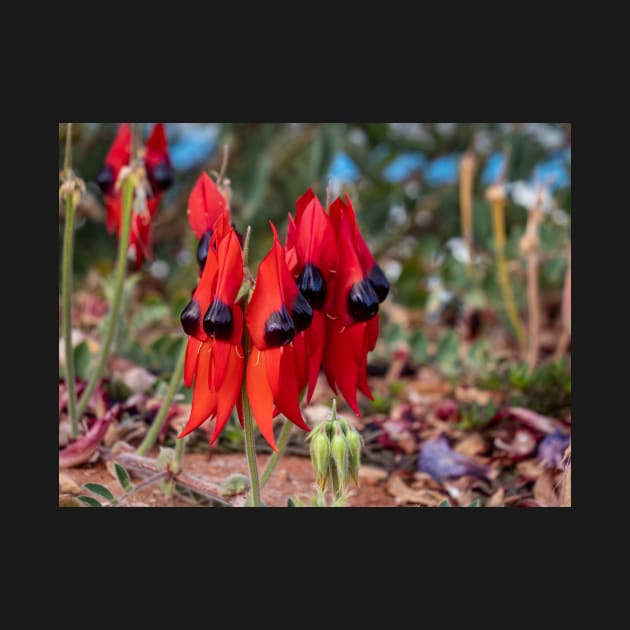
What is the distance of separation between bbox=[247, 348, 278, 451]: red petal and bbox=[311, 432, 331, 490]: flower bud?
0.29ft

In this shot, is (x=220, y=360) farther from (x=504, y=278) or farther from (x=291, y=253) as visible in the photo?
(x=504, y=278)

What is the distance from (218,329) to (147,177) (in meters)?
0.81

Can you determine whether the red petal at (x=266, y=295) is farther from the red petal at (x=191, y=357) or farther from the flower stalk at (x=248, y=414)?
the red petal at (x=191, y=357)

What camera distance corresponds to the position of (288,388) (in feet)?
6.66

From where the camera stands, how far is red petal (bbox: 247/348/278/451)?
199 cm

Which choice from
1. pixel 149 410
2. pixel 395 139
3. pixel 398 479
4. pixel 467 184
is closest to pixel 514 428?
pixel 398 479

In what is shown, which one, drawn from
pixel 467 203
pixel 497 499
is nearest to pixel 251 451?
pixel 497 499

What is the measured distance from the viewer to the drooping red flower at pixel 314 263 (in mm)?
2045

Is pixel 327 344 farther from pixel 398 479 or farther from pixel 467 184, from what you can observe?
pixel 467 184

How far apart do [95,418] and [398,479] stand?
74 cm

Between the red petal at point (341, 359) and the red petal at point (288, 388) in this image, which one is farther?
the red petal at point (341, 359)

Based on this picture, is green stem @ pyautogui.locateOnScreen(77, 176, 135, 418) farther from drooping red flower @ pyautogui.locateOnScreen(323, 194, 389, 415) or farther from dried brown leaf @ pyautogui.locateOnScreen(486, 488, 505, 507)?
dried brown leaf @ pyautogui.locateOnScreen(486, 488, 505, 507)

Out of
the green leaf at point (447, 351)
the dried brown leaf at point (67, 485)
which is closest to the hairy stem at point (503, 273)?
the green leaf at point (447, 351)

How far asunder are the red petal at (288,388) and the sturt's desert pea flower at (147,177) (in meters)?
0.75
